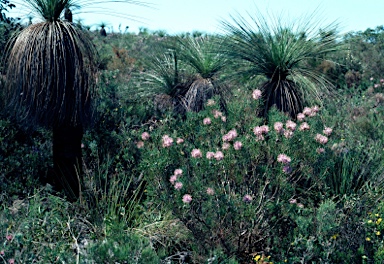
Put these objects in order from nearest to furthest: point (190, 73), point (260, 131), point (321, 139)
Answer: point (260, 131) < point (321, 139) < point (190, 73)

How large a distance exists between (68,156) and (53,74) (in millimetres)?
1020

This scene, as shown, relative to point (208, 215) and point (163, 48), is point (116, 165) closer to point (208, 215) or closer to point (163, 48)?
point (208, 215)

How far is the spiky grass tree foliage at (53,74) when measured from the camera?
20.6 feet

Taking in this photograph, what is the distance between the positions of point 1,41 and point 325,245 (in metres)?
6.00

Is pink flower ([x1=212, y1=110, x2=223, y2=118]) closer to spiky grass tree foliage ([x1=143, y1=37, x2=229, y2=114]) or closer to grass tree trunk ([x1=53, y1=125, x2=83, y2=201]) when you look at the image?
grass tree trunk ([x1=53, y1=125, x2=83, y2=201])

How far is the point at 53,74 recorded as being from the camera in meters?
6.29

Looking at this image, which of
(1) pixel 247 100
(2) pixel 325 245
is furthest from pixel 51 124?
(2) pixel 325 245

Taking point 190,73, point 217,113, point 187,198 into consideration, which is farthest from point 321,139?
point 190,73

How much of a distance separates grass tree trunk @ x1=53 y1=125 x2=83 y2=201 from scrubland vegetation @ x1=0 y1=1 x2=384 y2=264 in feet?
0.44

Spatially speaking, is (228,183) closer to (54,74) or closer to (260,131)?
(260,131)

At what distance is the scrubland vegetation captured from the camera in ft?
15.6

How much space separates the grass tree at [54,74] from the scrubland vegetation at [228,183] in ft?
0.68

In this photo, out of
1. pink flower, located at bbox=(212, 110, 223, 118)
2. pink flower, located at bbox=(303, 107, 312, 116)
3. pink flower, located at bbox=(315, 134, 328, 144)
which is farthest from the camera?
pink flower, located at bbox=(303, 107, 312, 116)

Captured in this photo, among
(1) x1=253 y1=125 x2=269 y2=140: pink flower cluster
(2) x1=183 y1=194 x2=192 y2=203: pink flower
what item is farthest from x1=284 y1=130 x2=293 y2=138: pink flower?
(2) x1=183 y1=194 x2=192 y2=203: pink flower
